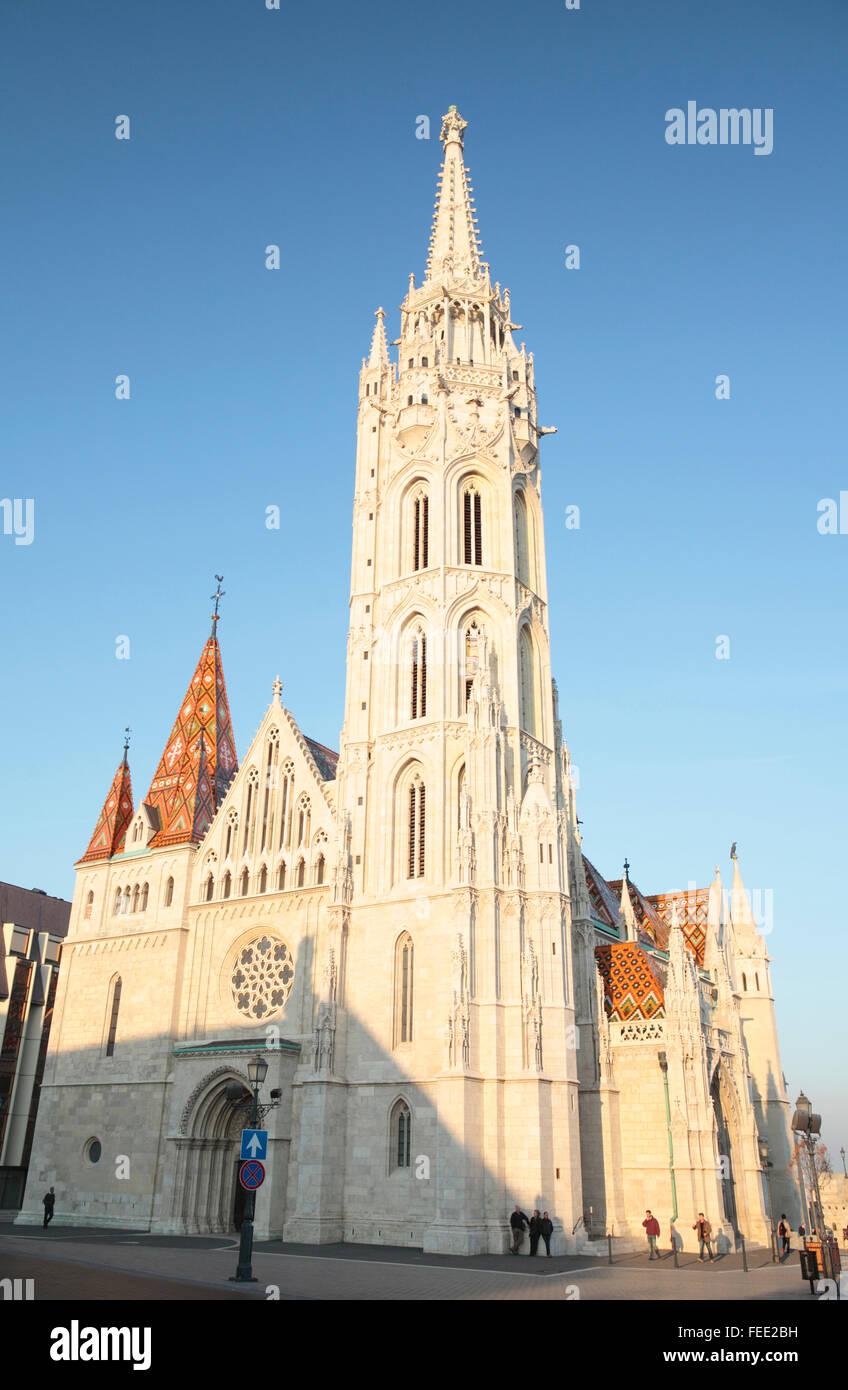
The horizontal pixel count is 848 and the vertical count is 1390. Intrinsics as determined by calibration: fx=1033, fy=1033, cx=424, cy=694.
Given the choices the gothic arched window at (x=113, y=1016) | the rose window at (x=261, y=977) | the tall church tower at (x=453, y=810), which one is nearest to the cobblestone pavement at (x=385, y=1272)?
the tall church tower at (x=453, y=810)

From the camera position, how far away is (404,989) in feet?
108

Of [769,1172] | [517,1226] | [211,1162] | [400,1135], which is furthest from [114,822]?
[769,1172]

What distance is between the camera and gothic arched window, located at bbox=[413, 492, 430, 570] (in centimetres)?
4003

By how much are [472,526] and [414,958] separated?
16782 millimetres

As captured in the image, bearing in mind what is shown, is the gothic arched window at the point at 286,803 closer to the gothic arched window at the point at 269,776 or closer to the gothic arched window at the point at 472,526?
the gothic arched window at the point at 269,776

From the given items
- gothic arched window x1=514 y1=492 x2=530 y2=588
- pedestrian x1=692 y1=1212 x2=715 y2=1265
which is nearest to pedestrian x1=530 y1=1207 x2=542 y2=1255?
pedestrian x1=692 y1=1212 x2=715 y2=1265

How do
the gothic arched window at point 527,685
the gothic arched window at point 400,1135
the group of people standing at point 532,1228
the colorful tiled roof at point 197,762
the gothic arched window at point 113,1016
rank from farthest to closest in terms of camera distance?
the colorful tiled roof at point 197,762, the gothic arched window at point 113,1016, the gothic arched window at point 527,685, the gothic arched window at point 400,1135, the group of people standing at point 532,1228

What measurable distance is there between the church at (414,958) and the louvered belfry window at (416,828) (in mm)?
77

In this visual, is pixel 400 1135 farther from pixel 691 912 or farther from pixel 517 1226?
pixel 691 912

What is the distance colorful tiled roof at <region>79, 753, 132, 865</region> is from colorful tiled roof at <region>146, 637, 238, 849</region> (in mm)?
2036

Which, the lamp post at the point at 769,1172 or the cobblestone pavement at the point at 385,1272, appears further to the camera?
the lamp post at the point at 769,1172

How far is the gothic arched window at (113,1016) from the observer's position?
39.2 metres

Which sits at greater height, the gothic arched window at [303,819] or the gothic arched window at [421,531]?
the gothic arched window at [421,531]
